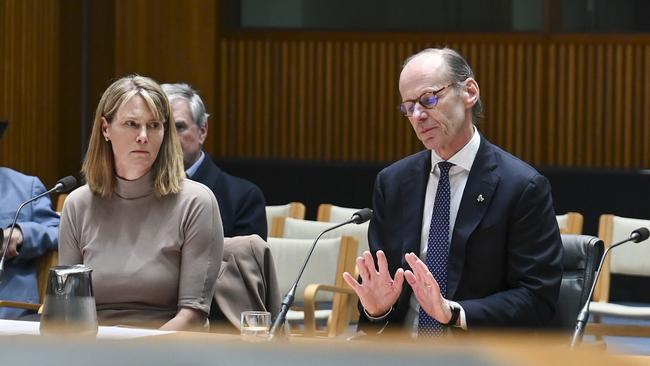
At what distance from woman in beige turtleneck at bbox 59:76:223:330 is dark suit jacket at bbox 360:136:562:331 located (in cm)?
61

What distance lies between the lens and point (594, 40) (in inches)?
379

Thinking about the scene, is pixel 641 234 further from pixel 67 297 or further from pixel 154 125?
pixel 67 297

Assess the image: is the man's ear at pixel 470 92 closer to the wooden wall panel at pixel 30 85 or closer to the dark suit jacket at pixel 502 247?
the dark suit jacket at pixel 502 247

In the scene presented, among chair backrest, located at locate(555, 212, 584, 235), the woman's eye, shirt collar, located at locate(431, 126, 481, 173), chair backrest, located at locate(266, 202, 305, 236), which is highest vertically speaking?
the woman's eye

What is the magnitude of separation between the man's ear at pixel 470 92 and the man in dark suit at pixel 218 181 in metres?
1.63

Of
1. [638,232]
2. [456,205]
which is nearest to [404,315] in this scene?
[456,205]

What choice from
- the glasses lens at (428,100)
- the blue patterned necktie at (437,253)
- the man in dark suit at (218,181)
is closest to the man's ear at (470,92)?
the glasses lens at (428,100)

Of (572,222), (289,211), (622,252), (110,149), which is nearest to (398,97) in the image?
(289,211)

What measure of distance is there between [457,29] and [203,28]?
7.69 feet

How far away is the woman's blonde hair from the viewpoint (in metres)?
3.52

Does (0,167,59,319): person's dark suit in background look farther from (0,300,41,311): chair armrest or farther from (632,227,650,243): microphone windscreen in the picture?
(632,227,650,243): microphone windscreen

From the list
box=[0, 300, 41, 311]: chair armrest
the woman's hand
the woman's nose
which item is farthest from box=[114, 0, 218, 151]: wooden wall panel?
the woman's hand

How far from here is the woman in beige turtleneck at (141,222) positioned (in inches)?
133

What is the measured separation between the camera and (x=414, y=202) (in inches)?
125
